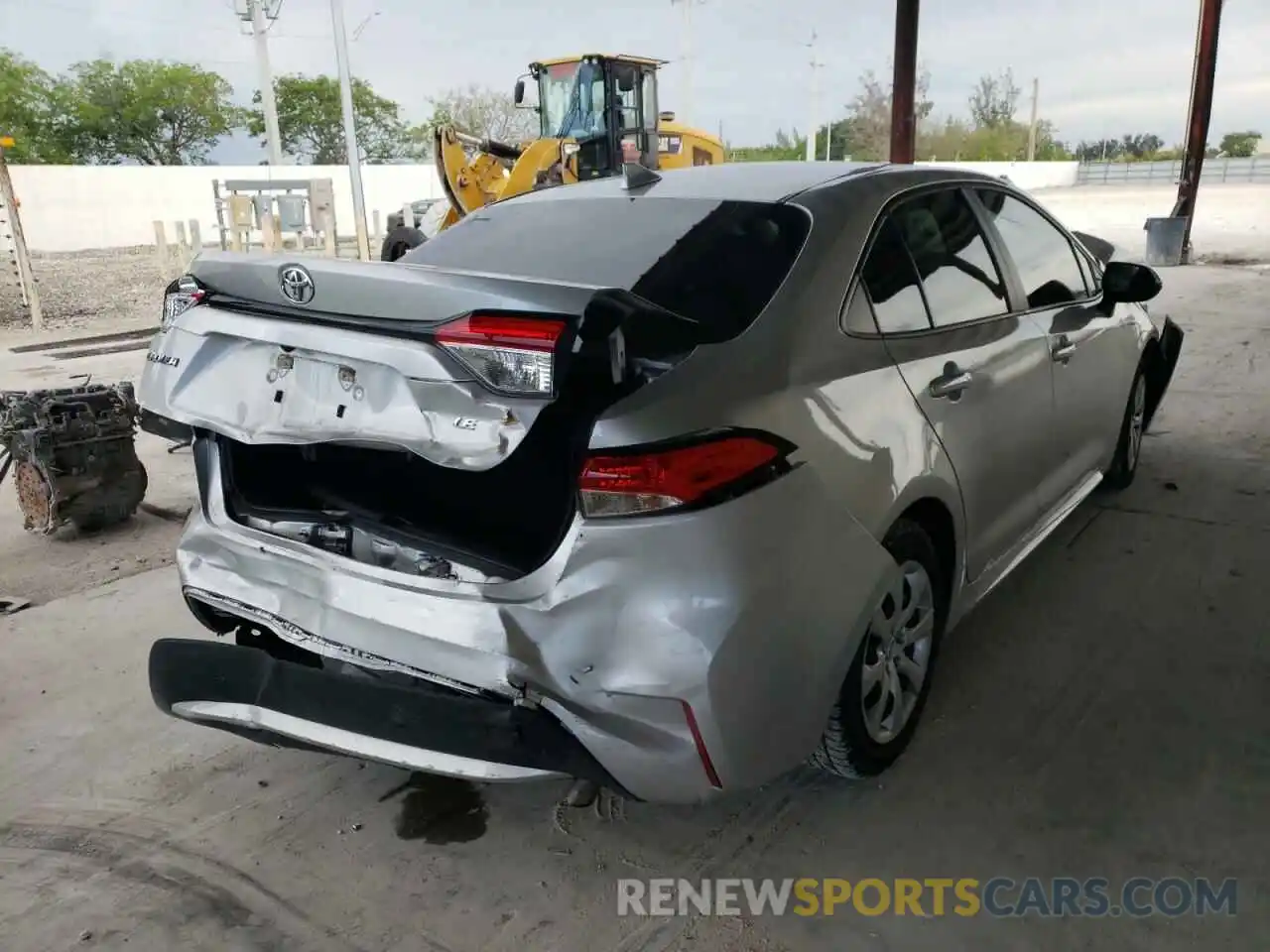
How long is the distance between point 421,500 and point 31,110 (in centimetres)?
5010

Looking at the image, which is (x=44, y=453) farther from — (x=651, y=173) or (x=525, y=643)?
(x=525, y=643)

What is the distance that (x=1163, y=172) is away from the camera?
44.2m

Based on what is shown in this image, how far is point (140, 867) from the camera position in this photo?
235cm

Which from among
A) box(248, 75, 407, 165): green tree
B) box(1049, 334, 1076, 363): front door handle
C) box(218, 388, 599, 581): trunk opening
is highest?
box(248, 75, 407, 165): green tree

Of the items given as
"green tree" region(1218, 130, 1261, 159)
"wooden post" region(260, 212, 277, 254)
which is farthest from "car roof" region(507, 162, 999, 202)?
"green tree" region(1218, 130, 1261, 159)

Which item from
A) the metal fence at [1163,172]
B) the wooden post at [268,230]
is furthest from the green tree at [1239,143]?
the wooden post at [268,230]

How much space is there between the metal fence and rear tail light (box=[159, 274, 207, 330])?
148ft

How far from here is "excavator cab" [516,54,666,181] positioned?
1224cm

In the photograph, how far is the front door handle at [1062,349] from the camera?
128 inches

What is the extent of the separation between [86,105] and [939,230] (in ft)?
166

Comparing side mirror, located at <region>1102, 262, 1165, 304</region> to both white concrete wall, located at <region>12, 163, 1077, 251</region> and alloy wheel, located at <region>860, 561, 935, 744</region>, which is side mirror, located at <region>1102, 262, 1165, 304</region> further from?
white concrete wall, located at <region>12, 163, 1077, 251</region>

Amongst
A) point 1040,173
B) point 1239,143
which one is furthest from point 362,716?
point 1239,143

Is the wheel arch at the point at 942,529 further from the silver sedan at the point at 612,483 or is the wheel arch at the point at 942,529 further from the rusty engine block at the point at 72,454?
the rusty engine block at the point at 72,454

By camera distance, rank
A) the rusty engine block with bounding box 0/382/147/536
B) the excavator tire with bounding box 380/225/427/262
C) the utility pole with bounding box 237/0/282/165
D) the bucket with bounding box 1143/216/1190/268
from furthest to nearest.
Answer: the utility pole with bounding box 237/0/282/165, the bucket with bounding box 1143/216/1190/268, the excavator tire with bounding box 380/225/427/262, the rusty engine block with bounding box 0/382/147/536
